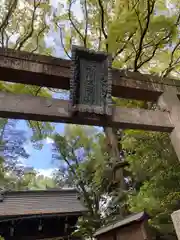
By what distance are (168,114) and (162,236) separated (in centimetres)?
443

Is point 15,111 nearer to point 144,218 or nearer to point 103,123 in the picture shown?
point 103,123

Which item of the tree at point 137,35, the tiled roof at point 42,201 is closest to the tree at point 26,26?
the tree at point 137,35

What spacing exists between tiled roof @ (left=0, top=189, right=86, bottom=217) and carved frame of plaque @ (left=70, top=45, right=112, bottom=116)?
6593mm

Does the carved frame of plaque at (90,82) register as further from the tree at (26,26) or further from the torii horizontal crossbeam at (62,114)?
the tree at (26,26)

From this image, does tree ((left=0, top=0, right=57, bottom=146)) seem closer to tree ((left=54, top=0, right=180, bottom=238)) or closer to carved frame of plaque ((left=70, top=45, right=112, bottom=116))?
tree ((left=54, top=0, right=180, bottom=238))

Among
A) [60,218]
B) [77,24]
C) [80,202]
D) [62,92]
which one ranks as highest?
[77,24]

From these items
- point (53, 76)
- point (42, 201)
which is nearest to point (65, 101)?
point (53, 76)

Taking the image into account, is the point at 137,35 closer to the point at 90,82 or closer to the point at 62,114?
the point at 90,82

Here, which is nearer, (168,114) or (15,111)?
(15,111)

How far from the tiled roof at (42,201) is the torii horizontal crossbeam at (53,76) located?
21.1 feet

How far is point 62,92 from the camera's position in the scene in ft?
26.5

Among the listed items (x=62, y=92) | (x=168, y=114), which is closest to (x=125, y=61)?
(x=62, y=92)

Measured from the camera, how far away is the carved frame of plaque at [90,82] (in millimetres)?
3842

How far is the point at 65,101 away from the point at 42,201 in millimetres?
8640
